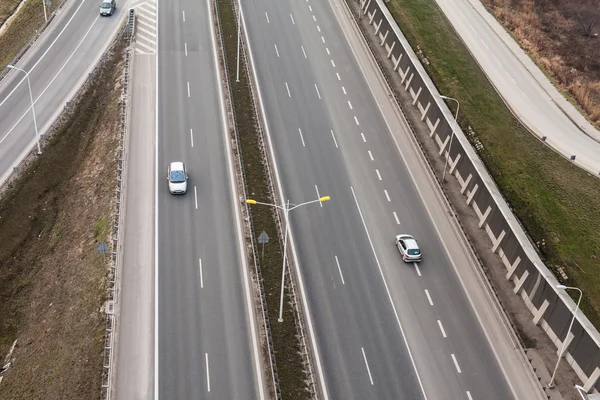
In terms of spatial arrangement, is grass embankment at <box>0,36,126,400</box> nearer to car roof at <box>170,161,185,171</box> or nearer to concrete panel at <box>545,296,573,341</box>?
car roof at <box>170,161,185,171</box>

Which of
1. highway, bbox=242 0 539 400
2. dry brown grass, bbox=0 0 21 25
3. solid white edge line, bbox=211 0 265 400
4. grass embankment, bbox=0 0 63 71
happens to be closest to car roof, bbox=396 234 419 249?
highway, bbox=242 0 539 400

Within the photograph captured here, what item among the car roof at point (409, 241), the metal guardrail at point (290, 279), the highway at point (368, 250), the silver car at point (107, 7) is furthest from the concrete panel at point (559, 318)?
the silver car at point (107, 7)

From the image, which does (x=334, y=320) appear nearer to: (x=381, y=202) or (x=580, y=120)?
(x=381, y=202)

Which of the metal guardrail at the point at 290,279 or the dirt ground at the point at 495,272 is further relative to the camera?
the dirt ground at the point at 495,272

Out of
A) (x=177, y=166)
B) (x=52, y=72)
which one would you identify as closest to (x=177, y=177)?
(x=177, y=166)

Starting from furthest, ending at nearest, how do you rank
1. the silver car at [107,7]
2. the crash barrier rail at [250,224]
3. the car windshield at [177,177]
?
1. the silver car at [107,7]
2. the car windshield at [177,177]
3. the crash barrier rail at [250,224]

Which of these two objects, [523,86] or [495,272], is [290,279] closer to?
[495,272]

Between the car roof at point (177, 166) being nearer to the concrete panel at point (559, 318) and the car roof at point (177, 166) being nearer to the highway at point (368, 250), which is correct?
the highway at point (368, 250)

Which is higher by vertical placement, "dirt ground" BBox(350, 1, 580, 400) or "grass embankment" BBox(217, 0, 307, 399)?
"dirt ground" BBox(350, 1, 580, 400)
